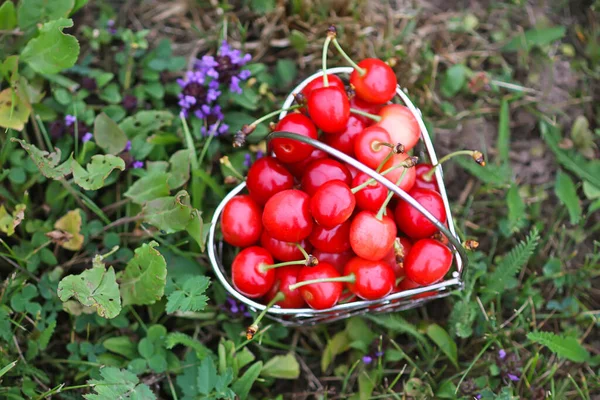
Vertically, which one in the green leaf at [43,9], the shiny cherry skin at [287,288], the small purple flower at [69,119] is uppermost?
the green leaf at [43,9]

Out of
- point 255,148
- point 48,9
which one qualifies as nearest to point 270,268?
point 255,148

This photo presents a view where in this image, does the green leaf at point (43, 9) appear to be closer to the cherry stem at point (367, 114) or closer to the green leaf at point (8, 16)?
the green leaf at point (8, 16)

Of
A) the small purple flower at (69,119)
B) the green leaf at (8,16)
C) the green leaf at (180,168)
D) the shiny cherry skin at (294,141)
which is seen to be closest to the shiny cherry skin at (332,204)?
the shiny cherry skin at (294,141)

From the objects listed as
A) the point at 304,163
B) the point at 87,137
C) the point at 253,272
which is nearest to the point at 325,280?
the point at 253,272

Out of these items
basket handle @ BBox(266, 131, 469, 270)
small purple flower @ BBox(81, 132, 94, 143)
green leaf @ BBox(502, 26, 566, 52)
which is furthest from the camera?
green leaf @ BBox(502, 26, 566, 52)

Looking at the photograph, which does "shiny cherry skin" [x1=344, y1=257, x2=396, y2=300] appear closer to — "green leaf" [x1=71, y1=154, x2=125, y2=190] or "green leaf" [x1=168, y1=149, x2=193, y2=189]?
"green leaf" [x1=168, y1=149, x2=193, y2=189]

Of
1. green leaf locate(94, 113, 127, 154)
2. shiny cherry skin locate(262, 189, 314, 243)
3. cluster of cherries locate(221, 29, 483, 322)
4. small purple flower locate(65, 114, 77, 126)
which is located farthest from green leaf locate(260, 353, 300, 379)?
small purple flower locate(65, 114, 77, 126)
